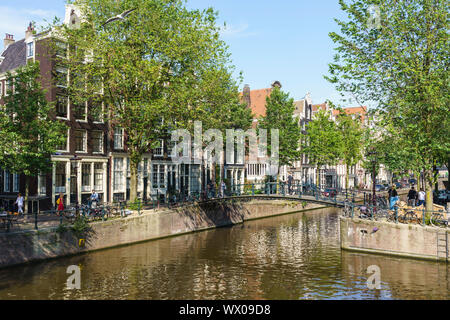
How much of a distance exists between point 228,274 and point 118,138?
817 inches

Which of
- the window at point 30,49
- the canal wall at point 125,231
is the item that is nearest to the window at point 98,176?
the canal wall at point 125,231

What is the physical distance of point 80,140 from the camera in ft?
113

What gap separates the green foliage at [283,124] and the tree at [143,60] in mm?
19684

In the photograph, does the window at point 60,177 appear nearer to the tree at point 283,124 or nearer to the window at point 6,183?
the window at point 6,183

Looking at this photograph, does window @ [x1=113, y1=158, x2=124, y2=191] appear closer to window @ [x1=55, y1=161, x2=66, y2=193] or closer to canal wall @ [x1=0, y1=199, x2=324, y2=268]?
window @ [x1=55, y1=161, x2=66, y2=193]

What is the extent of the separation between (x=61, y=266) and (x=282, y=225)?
908 inches

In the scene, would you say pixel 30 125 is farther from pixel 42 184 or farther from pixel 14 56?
pixel 14 56

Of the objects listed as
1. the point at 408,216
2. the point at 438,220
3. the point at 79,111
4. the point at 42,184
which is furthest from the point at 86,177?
the point at 438,220

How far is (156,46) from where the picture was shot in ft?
98.2

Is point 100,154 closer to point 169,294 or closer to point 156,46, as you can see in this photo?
point 156,46

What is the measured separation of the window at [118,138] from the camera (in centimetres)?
3766

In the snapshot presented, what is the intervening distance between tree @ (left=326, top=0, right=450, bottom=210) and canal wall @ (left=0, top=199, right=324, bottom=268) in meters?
16.2

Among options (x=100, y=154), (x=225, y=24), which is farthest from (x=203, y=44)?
(x=100, y=154)

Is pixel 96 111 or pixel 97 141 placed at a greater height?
pixel 96 111
